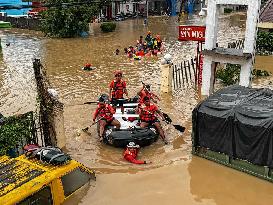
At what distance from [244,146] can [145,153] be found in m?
3.30

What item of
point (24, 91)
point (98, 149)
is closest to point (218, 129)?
point (98, 149)

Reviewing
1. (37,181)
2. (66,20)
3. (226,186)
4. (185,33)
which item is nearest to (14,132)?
(37,181)

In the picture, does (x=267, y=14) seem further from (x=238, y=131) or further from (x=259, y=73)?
(x=238, y=131)

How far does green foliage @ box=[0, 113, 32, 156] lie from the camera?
998 cm

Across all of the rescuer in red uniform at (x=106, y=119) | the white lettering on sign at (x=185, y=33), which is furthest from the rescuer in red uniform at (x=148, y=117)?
the white lettering on sign at (x=185, y=33)

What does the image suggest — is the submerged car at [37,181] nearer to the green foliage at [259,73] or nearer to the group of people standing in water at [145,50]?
the green foliage at [259,73]

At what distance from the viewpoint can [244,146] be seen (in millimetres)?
10555

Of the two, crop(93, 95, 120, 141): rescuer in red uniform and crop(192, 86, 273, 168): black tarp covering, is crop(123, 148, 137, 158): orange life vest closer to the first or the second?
crop(93, 95, 120, 141): rescuer in red uniform

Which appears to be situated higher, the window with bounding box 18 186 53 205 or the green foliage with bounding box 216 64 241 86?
the green foliage with bounding box 216 64 241 86

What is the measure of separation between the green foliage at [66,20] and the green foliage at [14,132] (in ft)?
80.0

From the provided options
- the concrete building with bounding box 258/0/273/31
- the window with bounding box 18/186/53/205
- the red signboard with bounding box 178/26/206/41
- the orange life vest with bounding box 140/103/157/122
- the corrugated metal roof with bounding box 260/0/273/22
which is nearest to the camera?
the window with bounding box 18/186/53/205

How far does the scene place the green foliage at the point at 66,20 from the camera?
34.2 m

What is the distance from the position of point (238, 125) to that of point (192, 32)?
7014mm

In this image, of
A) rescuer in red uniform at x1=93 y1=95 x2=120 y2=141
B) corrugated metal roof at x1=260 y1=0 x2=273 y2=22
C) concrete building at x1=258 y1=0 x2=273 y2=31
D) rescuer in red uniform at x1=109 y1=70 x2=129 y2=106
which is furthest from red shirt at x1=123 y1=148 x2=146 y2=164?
corrugated metal roof at x1=260 y1=0 x2=273 y2=22
